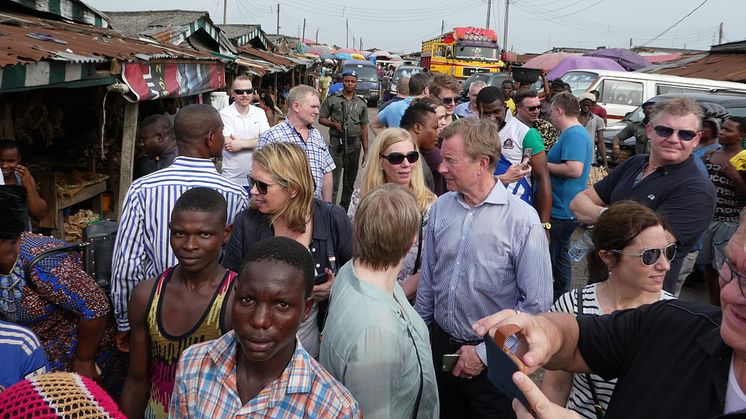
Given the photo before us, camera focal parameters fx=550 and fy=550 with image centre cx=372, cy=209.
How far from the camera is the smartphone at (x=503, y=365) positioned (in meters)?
1.41

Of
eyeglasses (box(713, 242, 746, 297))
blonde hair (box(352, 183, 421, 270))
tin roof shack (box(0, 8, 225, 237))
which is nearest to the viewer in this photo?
eyeglasses (box(713, 242, 746, 297))

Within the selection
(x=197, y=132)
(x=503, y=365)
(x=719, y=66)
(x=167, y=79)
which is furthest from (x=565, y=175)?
(x=719, y=66)

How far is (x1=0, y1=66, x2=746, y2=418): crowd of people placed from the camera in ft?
5.19

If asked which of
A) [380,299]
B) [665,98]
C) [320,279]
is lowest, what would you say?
[320,279]

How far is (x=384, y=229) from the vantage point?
213 centimetres

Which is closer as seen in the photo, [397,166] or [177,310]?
[177,310]

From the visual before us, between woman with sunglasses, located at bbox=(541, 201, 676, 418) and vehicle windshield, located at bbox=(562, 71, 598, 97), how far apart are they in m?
11.3

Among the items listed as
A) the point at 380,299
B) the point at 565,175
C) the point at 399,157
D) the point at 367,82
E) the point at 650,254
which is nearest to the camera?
the point at 380,299

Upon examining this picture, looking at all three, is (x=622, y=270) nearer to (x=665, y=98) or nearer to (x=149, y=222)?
(x=149, y=222)

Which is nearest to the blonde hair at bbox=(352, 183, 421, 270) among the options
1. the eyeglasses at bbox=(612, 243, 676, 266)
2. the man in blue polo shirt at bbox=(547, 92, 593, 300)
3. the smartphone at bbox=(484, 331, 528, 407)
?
the smartphone at bbox=(484, 331, 528, 407)

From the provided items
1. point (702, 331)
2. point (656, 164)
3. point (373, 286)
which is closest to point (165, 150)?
point (373, 286)

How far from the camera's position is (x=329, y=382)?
174 cm

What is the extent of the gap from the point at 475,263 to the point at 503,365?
1280mm

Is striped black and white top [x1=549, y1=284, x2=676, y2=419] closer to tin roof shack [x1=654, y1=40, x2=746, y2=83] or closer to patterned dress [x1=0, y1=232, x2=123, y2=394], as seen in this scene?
patterned dress [x1=0, y1=232, x2=123, y2=394]
